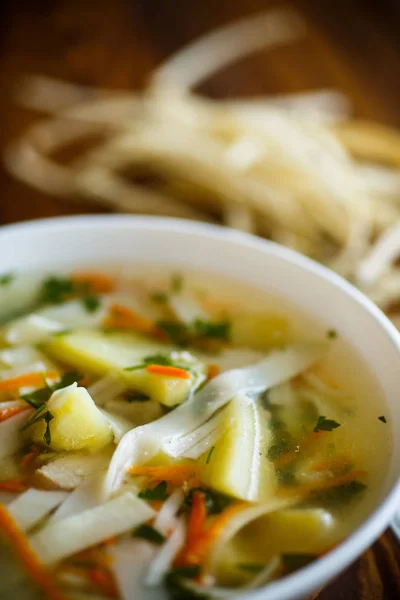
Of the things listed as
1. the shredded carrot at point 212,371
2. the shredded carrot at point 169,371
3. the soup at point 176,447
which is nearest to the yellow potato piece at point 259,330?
the soup at point 176,447

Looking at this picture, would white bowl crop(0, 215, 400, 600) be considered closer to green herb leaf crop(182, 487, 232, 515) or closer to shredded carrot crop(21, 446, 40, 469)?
green herb leaf crop(182, 487, 232, 515)

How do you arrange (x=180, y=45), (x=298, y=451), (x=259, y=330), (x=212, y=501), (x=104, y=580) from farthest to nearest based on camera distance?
(x=180, y=45) < (x=259, y=330) < (x=298, y=451) < (x=212, y=501) < (x=104, y=580)

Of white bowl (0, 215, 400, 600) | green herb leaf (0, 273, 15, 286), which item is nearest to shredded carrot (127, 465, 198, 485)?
white bowl (0, 215, 400, 600)

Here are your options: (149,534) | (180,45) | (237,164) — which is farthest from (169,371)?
(180,45)

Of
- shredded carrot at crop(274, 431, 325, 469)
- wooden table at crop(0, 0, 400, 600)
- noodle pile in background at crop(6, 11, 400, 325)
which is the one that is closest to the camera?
shredded carrot at crop(274, 431, 325, 469)

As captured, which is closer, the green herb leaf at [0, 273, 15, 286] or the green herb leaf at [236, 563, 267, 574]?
the green herb leaf at [236, 563, 267, 574]

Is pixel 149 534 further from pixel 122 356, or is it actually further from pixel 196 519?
pixel 122 356

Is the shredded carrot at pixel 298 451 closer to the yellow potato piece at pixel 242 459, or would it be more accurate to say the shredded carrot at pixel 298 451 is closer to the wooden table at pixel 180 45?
the yellow potato piece at pixel 242 459

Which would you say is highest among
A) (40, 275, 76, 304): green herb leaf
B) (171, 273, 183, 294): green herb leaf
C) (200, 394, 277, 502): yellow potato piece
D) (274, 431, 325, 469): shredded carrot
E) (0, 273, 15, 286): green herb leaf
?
(274, 431, 325, 469): shredded carrot
